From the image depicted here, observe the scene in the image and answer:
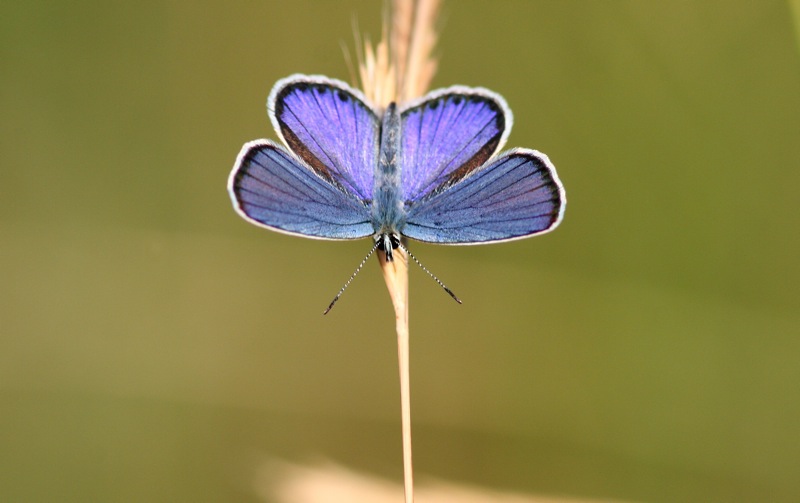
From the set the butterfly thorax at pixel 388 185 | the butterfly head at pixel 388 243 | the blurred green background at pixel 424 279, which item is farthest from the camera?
the blurred green background at pixel 424 279

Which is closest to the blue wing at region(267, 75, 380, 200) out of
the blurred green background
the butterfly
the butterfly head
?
the butterfly

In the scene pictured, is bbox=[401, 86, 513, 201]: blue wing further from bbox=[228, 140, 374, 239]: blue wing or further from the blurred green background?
the blurred green background

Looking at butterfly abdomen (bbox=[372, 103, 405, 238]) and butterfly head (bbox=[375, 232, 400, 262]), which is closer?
butterfly head (bbox=[375, 232, 400, 262])

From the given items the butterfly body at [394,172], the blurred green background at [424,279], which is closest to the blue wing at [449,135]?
the butterfly body at [394,172]

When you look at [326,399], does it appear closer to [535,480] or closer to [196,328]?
[196,328]

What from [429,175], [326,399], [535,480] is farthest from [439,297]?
[429,175]

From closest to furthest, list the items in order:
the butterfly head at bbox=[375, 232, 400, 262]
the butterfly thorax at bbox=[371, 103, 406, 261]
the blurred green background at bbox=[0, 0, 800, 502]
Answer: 1. the butterfly head at bbox=[375, 232, 400, 262]
2. the butterfly thorax at bbox=[371, 103, 406, 261]
3. the blurred green background at bbox=[0, 0, 800, 502]

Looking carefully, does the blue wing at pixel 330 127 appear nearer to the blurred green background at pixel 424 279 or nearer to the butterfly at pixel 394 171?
the butterfly at pixel 394 171
